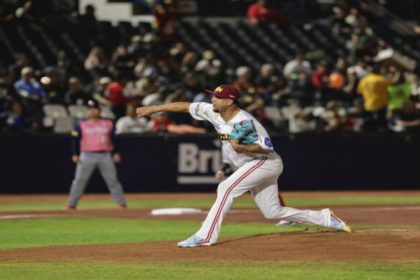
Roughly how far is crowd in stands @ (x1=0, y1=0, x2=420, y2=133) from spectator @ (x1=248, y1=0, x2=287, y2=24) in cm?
154

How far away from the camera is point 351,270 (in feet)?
33.9

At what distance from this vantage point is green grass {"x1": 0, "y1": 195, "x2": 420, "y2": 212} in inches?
826

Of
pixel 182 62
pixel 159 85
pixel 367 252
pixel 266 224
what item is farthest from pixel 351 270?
pixel 182 62

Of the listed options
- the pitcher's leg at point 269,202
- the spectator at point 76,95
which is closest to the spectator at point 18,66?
the spectator at point 76,95

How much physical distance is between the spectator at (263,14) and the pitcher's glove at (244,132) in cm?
1812

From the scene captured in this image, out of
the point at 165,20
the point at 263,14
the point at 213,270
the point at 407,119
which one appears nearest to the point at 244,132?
the point at 213,270

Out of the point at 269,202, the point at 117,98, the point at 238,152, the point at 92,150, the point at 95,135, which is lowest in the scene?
the point at 117,98

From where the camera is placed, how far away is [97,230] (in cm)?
1545

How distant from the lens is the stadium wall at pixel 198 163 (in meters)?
23.4

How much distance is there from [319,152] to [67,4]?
8.07 metres

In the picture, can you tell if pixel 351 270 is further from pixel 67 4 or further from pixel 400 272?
pixel 67 4

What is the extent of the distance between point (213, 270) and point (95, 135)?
985 centimetres

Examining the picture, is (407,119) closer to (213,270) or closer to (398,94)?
(398,94)

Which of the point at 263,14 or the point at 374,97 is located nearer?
the point at 374,97
